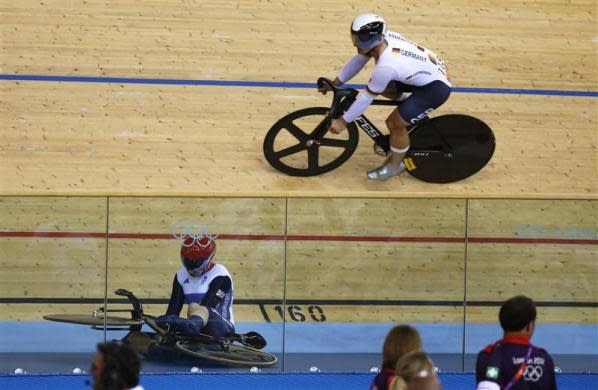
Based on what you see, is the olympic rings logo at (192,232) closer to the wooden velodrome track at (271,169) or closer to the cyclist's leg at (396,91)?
the wooden velodrome track at (271,169)

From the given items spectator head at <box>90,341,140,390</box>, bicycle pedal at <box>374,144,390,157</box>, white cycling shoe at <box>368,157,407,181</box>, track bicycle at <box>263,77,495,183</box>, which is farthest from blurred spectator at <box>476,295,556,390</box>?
bicycle pedal at <box>374,144,390,157</box>

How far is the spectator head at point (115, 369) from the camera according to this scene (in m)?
3.53

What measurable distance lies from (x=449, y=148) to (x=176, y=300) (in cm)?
349

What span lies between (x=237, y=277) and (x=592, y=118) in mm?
4776

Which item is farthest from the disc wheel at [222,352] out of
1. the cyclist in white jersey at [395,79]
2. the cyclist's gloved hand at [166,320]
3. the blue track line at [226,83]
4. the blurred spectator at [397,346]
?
the blue track line at [226,83]

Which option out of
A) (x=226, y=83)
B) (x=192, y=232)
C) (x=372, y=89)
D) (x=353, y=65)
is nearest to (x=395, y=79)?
(x=372, y=89)

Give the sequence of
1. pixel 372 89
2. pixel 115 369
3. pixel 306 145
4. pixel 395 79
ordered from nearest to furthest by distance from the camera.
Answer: pixel 115 369, pixel 372 89, pixel 395 79, pixel 306 145

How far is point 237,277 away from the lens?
7117 millimetres

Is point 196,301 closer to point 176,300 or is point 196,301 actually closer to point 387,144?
point 176,300

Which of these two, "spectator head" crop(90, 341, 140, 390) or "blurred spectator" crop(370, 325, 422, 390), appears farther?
"blurred spectator" crop(370, 325, 422, 390)

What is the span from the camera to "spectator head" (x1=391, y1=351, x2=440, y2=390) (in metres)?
3.70

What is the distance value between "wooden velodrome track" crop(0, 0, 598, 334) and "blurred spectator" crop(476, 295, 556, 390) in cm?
289

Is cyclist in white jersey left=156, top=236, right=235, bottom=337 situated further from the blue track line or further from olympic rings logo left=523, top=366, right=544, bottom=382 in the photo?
the blue track line

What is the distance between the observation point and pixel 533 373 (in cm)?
433
